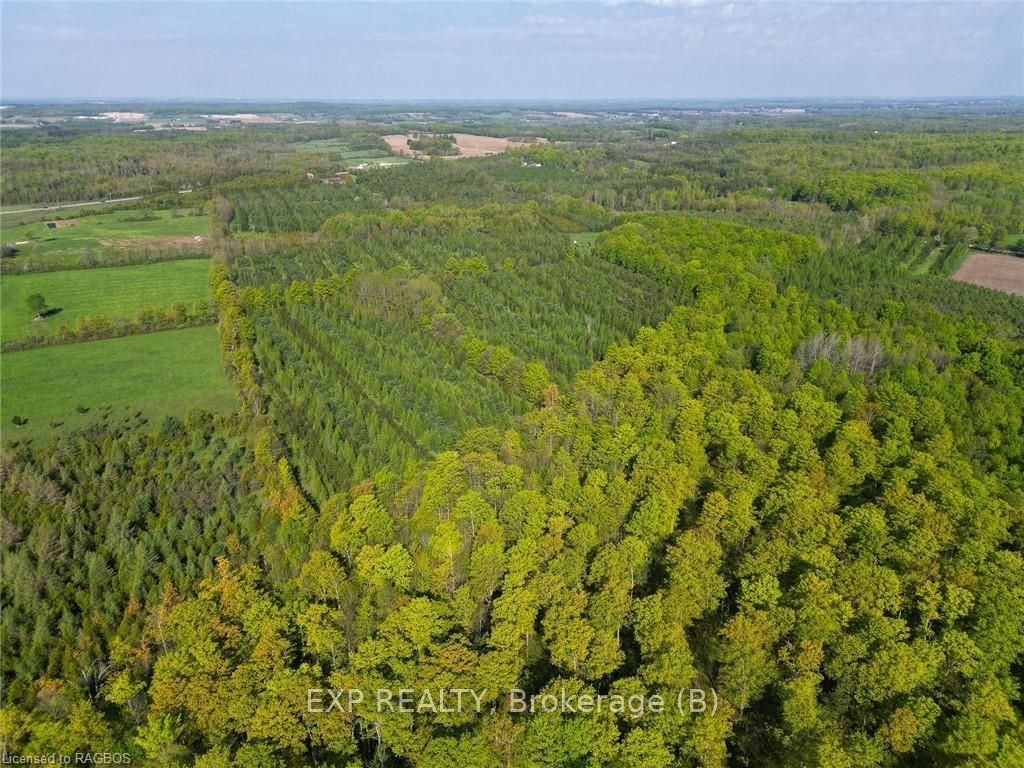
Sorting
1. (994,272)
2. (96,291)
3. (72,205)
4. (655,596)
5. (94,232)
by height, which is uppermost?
(72,205)

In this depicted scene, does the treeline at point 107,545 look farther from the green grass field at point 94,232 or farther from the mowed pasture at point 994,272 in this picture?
the mowed pasture at point 994,272

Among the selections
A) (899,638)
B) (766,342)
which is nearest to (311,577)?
(899,638)

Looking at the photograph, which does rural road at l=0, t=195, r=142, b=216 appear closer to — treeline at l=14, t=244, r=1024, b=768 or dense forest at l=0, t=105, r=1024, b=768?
dense forest at l=0, t=105, r=1024, b=768

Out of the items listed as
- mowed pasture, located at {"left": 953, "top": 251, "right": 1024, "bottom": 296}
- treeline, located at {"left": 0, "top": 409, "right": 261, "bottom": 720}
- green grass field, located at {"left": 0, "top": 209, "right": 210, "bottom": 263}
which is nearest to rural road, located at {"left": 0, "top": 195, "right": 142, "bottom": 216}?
green grass field, located at {"left": 0, "top": 209, "right": 210, "bottom": 263}

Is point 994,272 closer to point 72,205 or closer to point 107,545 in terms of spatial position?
point 107,545

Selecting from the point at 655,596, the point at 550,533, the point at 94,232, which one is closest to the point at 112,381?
the point at 550,533
